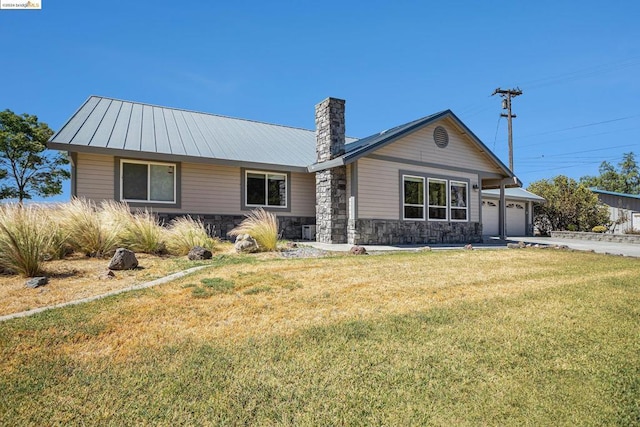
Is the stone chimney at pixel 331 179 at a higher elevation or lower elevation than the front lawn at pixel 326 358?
higher

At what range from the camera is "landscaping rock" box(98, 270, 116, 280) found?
16.1ft

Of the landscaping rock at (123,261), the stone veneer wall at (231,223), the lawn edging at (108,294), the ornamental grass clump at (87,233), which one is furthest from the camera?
the stone veneer wall at (231,223)

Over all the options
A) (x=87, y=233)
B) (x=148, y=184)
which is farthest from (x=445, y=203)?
(x=87, y=233)

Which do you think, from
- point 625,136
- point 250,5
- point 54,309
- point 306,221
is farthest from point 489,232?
point 625,136

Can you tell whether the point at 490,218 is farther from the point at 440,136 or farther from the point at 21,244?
the point at 21,244

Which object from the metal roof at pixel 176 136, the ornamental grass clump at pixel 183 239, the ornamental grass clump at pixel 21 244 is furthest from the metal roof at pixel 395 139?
the ornamental grass clump at pixel 21 244

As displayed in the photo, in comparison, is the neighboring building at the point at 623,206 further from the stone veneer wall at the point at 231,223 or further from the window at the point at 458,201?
the stone veneer wall at the point at 231,223

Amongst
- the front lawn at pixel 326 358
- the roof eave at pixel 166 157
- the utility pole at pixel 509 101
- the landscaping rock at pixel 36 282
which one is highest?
the utility pole at pixel 509 101

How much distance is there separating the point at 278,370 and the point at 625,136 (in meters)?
40.3

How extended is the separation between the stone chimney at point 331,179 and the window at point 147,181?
15.3ft

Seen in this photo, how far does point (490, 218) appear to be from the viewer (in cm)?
1930

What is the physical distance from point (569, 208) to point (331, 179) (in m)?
16.6

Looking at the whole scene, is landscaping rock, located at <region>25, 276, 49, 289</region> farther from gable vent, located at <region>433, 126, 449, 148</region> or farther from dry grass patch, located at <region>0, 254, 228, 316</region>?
gable vent, located at <region>433, 126, 449, 148</region>

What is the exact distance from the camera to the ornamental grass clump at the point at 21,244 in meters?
5.00
